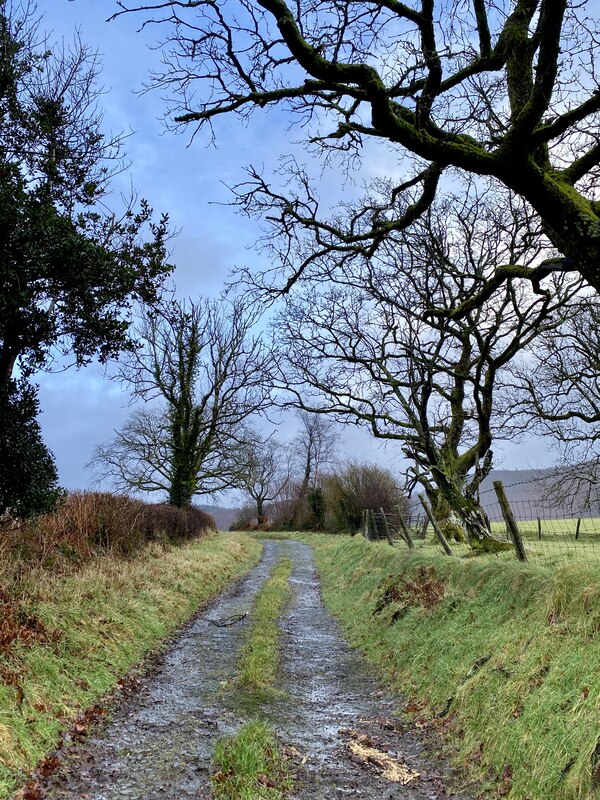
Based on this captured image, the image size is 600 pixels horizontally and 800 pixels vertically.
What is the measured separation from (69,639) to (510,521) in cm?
655

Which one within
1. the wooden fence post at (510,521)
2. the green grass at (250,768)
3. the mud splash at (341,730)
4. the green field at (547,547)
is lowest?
the mud splash at (341,730)

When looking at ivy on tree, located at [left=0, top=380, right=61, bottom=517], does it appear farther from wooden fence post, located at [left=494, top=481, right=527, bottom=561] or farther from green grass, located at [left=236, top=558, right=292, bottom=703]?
wooden fence post, located at [left=494, top=481, right=527, bottom=561]

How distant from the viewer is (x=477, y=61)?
634 centimetres

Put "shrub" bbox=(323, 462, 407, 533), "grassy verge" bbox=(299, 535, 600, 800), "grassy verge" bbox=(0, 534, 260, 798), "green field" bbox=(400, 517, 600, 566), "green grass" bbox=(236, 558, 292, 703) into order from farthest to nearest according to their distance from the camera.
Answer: "shrub" bbox=(323, 462, 407, 533), "green field" bbox=(400, 517, 600, 566), "green grass" bbox=(236, 558, 292, 703), "grassy verge" bbox=(0, 534, 260, 798), "grassy verge" bbox=(299, 535, 600, 800)

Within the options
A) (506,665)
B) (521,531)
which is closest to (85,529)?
(506,665)

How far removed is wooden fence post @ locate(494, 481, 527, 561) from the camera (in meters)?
8.35

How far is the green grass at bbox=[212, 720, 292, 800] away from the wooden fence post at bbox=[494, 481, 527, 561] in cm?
493

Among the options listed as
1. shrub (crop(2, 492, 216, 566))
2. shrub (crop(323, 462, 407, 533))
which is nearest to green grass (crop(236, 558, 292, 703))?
shrub (crop(2, 492, 216, 566))

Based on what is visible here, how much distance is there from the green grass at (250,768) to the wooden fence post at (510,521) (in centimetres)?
493

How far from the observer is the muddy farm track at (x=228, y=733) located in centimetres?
434

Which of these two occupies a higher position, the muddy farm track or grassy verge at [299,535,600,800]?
grassy verge at [299,535,600,800]

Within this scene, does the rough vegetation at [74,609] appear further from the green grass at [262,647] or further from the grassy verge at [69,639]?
the green grass at [262,647]

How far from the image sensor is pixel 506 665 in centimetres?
534

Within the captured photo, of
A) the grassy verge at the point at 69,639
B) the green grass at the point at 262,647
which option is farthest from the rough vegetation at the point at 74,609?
the green grass at the point at 262,647
